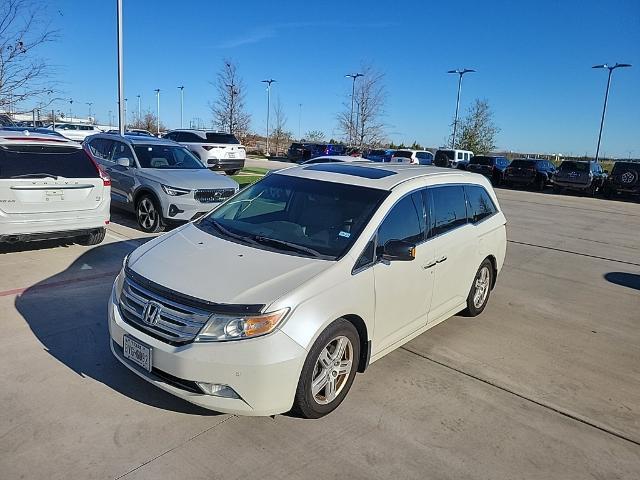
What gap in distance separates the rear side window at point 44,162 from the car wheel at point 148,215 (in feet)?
5.34

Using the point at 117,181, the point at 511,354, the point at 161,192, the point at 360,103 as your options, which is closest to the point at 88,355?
the point at 511,354

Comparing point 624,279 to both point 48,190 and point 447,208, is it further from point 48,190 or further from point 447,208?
point 48,190

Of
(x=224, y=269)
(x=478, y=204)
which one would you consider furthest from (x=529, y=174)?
(x=224, y=269)

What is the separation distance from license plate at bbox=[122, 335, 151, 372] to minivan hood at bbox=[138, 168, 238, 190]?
552 cm

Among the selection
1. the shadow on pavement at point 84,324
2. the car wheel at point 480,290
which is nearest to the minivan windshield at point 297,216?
the shadow on pavement at point 84,324

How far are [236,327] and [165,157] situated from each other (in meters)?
7.46

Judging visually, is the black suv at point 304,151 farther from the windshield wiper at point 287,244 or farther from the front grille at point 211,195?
the windshield wiper at point 287,244

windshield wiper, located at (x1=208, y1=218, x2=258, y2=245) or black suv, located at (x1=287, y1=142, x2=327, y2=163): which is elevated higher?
black suv, located at (x1=287, y1=142, x2=327, y2=163)

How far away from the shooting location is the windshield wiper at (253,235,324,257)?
3.54 m

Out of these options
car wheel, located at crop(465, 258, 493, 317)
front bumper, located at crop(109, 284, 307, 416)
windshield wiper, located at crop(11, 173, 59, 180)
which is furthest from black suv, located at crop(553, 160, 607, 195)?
front bumper, located at crop(109, 284, 307, 416)

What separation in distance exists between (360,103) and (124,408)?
138ft

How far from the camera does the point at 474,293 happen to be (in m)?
5.23

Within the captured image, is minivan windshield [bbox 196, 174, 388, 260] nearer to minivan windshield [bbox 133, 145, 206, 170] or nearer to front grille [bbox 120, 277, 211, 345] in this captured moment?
front grille [bbox 120, 277, 211, 345]

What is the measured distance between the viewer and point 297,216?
13.5 feet
